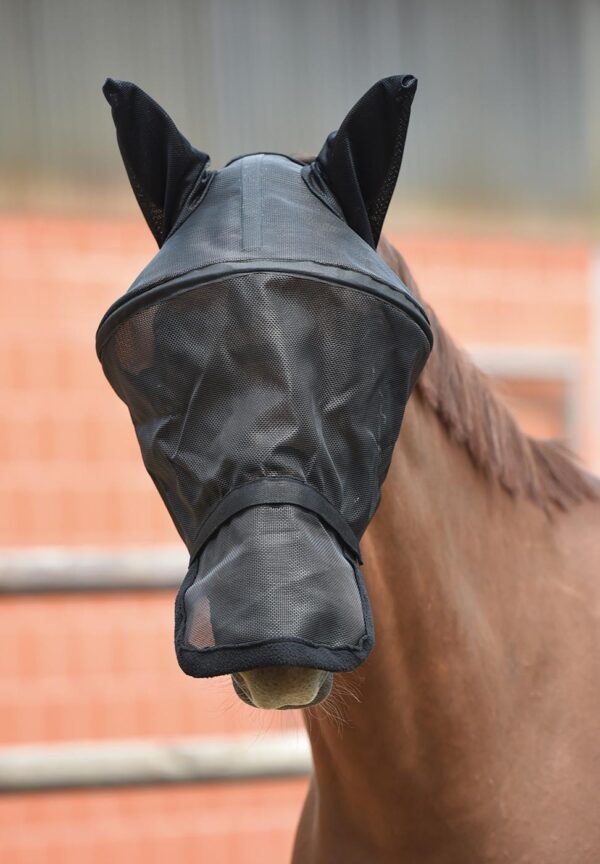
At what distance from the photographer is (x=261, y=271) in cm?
136

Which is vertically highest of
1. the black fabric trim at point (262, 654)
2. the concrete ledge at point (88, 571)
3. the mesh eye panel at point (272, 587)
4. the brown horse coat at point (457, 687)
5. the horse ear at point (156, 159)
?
the horse ear at point (156, 159)

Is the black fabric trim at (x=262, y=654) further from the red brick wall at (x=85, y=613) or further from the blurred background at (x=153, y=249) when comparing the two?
the red brick wall at (x=85, y=613)

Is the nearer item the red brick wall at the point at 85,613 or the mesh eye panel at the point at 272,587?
the mesh eye panel at the point at 272,587

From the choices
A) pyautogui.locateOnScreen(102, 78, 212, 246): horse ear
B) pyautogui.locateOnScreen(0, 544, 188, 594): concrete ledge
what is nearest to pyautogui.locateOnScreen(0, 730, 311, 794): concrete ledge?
pyautogui.locateOnScreen(0, 544, 188, 594): concrete ledge

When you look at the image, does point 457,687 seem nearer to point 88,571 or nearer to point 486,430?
point 486,430

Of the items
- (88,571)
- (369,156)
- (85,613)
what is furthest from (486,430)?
(85,613)

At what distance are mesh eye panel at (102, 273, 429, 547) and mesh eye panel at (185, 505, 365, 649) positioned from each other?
0.06 metres

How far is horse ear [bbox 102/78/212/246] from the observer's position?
1.47 m

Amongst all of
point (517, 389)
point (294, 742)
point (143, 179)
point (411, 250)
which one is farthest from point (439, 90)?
point (143, 179)

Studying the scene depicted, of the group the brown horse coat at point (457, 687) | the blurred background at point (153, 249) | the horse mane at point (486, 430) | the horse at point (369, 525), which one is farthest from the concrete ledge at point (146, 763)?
the blurred background at point (153, 249)

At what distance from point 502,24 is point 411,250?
4.10 feet

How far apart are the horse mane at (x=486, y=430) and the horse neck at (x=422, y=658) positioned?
0.10 feet

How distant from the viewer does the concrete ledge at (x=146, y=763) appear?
2.83 metres

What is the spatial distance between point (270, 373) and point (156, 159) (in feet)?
1.19
